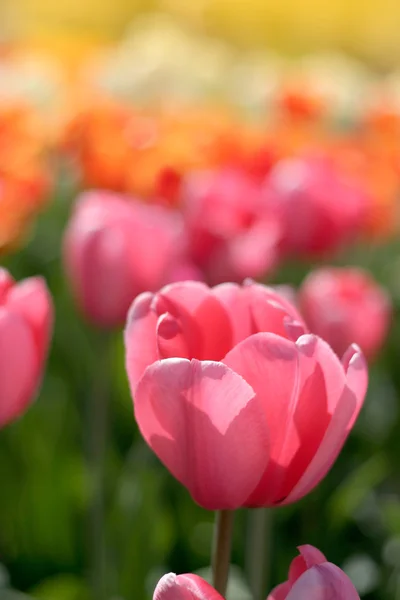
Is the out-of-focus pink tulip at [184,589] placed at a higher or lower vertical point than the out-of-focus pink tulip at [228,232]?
higher

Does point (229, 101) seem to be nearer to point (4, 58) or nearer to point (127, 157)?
point (4, 58)

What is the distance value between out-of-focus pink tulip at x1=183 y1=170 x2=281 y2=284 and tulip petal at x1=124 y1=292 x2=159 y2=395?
520 mm

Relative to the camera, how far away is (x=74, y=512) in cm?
95

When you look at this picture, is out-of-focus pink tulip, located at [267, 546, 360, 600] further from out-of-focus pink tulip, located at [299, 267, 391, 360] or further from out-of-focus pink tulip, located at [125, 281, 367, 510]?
out-of-focus pink tulip, located at [299, 267, 391, 360]

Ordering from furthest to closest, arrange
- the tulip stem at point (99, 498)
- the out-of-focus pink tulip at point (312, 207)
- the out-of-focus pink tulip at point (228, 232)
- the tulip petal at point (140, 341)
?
the out-of-focus pink tulip at point (312, 207), the out-of-focus pink tulip at point (228, 232), the tulip stem at point (99, 498), the tulip petal at point (140, 341)

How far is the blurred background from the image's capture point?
88 cm

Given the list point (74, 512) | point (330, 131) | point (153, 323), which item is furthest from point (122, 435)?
point (330, 131)

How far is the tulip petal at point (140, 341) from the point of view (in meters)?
0.42

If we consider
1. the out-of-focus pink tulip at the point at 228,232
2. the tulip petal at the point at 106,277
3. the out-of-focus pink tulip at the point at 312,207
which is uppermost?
the tulip petal at the point at 106,277

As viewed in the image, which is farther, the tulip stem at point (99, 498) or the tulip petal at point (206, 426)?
the tulip stem at point (99, 498)

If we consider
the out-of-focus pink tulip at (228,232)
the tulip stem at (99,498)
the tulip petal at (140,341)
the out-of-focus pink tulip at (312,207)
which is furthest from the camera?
the out-of-focus pink tulip at (312,207)

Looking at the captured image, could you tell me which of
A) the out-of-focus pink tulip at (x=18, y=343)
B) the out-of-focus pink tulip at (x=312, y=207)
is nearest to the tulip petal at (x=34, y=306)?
the out-of-focus pink tulip at (x=18, y=343)

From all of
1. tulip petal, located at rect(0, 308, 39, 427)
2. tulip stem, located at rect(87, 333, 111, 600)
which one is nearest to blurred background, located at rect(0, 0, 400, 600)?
tulip stem, located at rect(87, 333, 111, 600)

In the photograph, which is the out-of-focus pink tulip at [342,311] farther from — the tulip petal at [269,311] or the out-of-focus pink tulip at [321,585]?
the out-of-focus pink tulip at [321,585]
